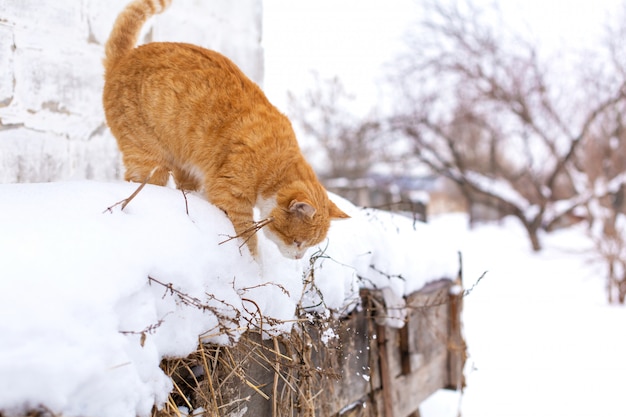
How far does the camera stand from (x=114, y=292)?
92 centimetres

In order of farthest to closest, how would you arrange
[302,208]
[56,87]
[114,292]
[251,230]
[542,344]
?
1. [542,344]
2. [56,87]
3. [302,208]
4. [251,230]
5. [114,292]

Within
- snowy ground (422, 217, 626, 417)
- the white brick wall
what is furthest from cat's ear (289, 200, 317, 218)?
the white brick wall

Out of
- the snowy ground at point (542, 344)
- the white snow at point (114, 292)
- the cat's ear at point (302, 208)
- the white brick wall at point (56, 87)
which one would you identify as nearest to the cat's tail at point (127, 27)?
the white brick wall at point (56, 87)

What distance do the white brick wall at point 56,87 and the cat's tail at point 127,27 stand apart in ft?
1.32

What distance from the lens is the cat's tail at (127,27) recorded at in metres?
1.86

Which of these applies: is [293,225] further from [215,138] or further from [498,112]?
[498,112]

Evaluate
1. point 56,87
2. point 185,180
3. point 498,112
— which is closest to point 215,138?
point 185,180

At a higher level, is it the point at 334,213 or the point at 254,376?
the point at 334,213

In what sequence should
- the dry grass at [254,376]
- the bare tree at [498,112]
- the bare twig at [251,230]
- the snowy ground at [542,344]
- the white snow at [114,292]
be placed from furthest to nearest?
1. the bare tree at [498,112]
2. the snowy ground at [542,344]
3. the bare twig at [251,230]
4. the dry grass at [254,376]
5. the white snow at [114,292]

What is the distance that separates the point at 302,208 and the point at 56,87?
4.52 ft

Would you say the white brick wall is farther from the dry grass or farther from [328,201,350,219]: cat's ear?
the dry grass

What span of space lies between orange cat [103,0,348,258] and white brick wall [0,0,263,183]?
0.50 m

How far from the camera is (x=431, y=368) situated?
2.58m

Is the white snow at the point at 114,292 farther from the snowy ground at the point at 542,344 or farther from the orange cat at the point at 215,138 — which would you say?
the snowy ground at the point at 542,344
